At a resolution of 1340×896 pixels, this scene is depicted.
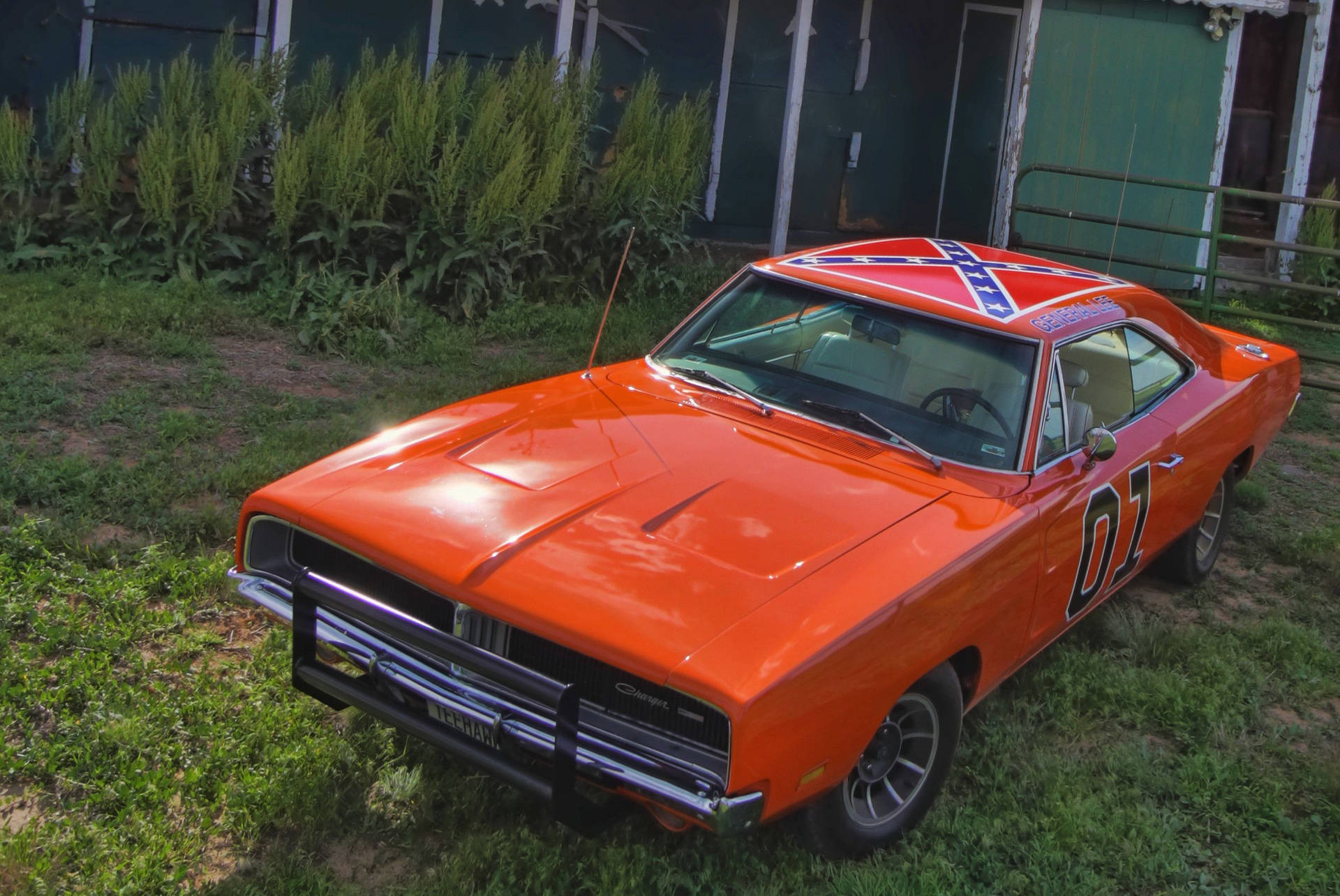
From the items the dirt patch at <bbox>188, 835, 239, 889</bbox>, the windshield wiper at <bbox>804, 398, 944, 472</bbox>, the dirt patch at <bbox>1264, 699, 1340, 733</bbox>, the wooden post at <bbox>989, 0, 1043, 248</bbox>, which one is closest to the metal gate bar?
the wooden post at <bbox>989, 0, 1043, 248</bbox>

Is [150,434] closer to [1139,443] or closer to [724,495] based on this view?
[724,495]

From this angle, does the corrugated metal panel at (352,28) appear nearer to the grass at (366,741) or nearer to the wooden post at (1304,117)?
the grass at (366,741)

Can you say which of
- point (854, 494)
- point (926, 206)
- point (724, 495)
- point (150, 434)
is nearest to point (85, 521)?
point (150, 434)

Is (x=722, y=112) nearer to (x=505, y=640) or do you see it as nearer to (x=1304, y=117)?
(x=1304, y=117)

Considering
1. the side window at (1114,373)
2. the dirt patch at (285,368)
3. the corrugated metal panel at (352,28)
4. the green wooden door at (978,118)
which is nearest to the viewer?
the side window at (1114,373)

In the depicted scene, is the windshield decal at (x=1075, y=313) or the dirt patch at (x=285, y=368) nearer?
the windshield decal at (x=1075, y=313)

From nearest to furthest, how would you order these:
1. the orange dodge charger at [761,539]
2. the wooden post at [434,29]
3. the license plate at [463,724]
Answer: the orange dodge charger at [761,539] → the license plate at [463,724] → the wooden post at [434,29]

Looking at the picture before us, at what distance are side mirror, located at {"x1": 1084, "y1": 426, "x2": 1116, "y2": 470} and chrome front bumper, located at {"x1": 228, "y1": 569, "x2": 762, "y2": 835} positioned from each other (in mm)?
1894

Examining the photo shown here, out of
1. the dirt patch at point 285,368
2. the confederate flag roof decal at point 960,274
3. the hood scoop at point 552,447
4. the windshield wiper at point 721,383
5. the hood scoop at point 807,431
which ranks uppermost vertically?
the confederate flag roof decal at point 960,274

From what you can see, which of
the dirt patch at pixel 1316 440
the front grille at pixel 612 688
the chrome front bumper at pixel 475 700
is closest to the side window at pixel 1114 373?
the front grille at pixel 612 688

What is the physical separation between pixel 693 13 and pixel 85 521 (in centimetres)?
766

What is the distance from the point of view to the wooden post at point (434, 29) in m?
10.2

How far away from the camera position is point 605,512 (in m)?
3.59

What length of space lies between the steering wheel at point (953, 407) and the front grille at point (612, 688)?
1.63 metres
